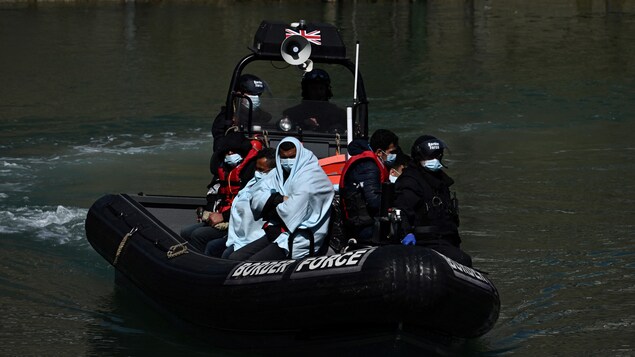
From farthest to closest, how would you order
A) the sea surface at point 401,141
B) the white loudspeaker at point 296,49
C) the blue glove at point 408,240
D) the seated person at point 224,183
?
1. the white loudspeaker at point 296,49
2. the sea surface at point 401,141
3. the seated person at point 224,183
4. the blue glove at point 408,240

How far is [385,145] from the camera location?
8.34 meters

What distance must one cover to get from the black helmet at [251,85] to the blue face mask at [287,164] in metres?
2.86

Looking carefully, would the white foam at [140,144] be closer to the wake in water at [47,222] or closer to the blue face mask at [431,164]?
the wake in water at [47,222]

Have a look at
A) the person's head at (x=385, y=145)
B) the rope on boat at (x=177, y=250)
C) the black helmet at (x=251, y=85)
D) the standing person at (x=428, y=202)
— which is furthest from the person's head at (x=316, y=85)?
the standing person at (x=428, y=202)

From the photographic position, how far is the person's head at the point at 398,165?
27.4ft

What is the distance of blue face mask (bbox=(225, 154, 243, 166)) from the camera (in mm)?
9266

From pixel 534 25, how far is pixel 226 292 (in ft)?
89.3

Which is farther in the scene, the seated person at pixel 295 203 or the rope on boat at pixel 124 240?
the rope on boat at pixel 124 240

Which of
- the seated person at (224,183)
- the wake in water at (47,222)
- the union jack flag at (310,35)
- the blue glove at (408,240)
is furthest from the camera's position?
the wake in water at (47,222)

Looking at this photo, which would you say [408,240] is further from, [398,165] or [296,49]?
[296,49]

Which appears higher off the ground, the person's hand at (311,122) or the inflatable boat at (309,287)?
the person's hand at (311,122)

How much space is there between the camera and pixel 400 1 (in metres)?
41.9

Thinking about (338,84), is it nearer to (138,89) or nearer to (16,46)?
(138,89)

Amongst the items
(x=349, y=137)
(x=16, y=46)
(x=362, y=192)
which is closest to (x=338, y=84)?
(x=16, y=46)
